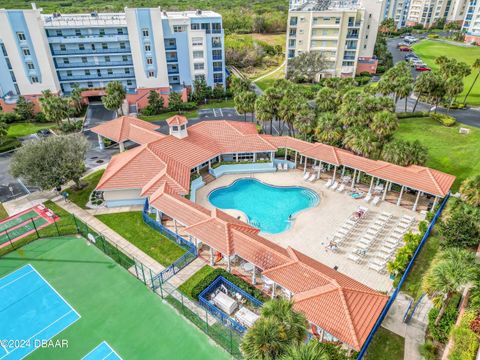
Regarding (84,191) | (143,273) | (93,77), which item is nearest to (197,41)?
(93,77)

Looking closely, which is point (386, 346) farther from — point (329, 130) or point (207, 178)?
point (207, 178)

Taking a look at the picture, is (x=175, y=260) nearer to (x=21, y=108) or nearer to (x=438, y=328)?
(x=438, y=328)

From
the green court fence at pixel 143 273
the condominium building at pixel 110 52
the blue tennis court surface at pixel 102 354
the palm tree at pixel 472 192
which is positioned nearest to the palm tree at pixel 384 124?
the palm tree at pixel 472 192

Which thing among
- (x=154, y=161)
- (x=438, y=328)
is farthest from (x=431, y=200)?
(x=154, y=161)

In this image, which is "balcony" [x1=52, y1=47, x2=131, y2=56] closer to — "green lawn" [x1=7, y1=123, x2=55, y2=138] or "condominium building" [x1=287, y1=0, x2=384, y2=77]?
"green lawn" [x1=7, y1=123, x2=55, y2=138]

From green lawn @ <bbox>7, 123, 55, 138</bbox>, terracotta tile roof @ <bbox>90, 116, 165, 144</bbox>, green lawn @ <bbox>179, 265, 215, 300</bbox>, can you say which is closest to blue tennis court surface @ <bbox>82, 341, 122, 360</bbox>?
green lawn @ <bbox>179, 265, 215, 300</bbox>

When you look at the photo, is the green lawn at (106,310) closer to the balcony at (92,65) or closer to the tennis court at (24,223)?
the tennis court at (24,223)

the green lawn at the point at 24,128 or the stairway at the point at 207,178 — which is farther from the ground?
the green lawn at the point at 24,128
